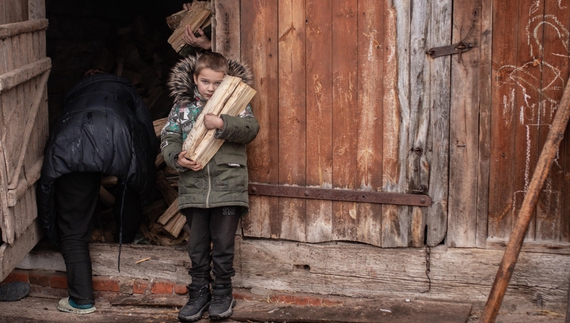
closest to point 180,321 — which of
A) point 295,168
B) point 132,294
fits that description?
point 132,294

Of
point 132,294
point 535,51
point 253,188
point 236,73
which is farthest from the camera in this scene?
point 132,294

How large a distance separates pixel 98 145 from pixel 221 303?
4.43ft

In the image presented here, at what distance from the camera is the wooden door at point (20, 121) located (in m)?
4.40

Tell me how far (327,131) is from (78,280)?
2.04 m

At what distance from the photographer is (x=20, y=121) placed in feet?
15.2

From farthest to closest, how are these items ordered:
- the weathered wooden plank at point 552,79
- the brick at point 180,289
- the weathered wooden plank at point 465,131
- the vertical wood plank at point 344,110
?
1. the brick at point 180,289
2. the vertical wood plank at point 344,110
3. the weathered wooden plank at point 465,131
4. the weathered wooden plank at point 552,79

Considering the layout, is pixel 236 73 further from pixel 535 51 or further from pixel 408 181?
pixel 535 51

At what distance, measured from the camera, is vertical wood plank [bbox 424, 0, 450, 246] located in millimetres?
4312

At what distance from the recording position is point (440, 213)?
451cm

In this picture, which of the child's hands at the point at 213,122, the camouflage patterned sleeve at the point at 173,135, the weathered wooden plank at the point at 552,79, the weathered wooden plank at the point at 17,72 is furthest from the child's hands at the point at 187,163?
the weathered wooden plank at the point at 552,79

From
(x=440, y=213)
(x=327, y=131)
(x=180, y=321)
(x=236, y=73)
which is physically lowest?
(x=180, y=321)

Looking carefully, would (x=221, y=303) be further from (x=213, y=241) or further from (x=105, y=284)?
(x=105, y=284)

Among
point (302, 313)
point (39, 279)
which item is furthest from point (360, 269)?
point (39, 279)

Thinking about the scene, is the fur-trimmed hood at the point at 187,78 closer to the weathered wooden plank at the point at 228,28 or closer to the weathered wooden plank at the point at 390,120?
the weathered wooden plank at the point at 228,28
